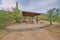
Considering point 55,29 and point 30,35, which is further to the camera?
point 55,29

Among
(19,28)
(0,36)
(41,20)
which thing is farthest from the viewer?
(41,20)

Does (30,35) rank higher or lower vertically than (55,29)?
lower

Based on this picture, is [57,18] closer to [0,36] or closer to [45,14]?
[45,14]

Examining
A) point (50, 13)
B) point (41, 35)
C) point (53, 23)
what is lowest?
point (41, 35)

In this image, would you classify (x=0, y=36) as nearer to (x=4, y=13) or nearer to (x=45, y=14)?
(x=4, y=13)

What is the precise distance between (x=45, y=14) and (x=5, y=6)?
1.42 meters

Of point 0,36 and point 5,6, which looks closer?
point 0,36

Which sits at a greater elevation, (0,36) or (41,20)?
(41,20)

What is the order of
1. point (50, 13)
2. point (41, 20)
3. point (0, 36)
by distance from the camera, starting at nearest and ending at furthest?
1. point (0, 36)
2. point (50, 13)
3. point (41, 20)

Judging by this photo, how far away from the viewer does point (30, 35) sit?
4.63 metres

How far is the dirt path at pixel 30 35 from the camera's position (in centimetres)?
450

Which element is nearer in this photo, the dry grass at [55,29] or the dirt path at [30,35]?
the dirt path at [30,35]

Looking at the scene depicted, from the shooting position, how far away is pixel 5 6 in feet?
17.6

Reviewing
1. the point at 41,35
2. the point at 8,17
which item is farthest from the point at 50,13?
the point at 8,17
